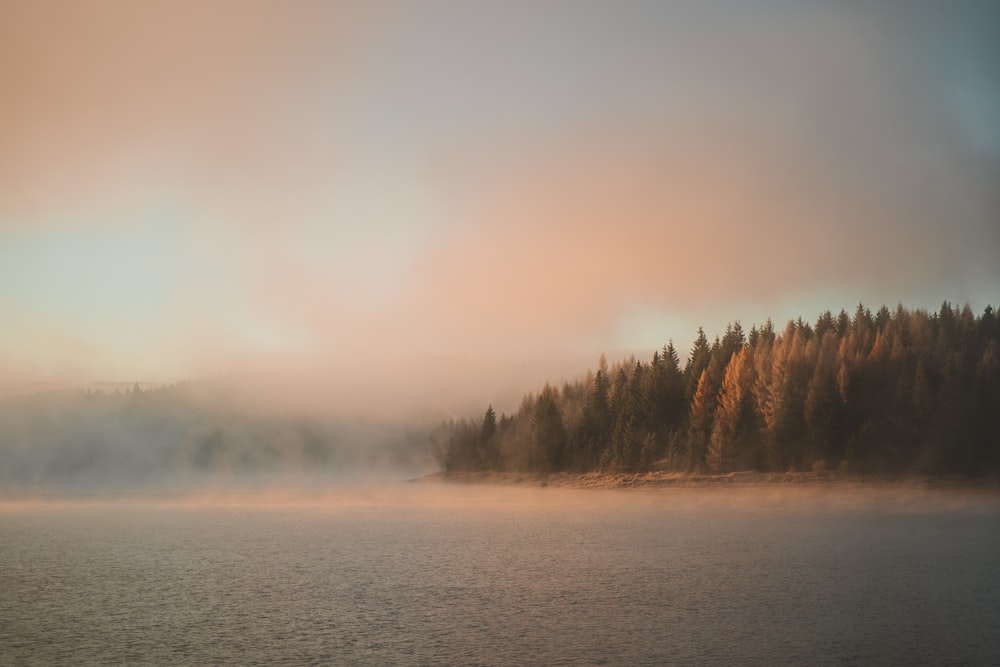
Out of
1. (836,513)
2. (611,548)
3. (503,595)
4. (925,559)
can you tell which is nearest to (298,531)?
(611,548)

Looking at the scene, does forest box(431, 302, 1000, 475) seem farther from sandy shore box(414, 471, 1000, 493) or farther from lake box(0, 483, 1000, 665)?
lake box(0, 483, 1000, 665)

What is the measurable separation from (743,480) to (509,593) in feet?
267

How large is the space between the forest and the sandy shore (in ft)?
4.61

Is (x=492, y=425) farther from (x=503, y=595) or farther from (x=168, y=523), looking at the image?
(x=503, y=595)

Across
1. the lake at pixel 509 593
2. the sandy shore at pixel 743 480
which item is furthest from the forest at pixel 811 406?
the lake at pixel 509 593

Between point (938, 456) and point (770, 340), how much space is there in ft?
149

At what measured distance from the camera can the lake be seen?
78.3 ft

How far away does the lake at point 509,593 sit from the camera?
2386 cm

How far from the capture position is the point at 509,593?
108 ft

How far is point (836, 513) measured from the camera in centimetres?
7194

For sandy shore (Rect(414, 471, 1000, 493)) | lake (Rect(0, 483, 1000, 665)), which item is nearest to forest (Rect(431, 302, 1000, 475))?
sandy shore (Rect(414, 471, 1000, 493))

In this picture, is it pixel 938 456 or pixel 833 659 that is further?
pixel 938 456

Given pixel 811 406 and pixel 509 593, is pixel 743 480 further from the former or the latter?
pixel 509 593

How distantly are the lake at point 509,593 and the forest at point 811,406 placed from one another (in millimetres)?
36301
